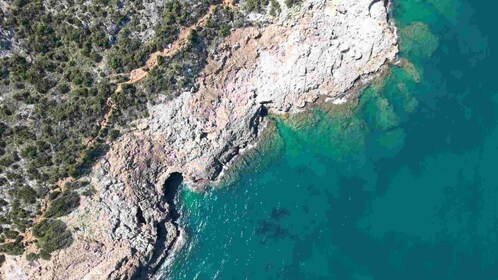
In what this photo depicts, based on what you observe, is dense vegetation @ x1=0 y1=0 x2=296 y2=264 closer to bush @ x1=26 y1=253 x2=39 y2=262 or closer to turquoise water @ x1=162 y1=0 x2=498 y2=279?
bush @ x1=26 y1=253 x2=39 y2=262

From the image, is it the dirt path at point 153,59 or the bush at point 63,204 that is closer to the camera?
the bush at point 63,204

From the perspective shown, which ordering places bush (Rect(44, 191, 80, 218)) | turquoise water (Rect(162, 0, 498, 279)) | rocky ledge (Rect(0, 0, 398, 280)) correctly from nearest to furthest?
bush (Rect(44, 191, 80, 218)) → rocky ledge (Rect(0, 0, 398, 280)) → turquoise water (Rect(162, 0, 498, 279))

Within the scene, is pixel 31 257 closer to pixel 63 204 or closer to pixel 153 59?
pixel 63 204

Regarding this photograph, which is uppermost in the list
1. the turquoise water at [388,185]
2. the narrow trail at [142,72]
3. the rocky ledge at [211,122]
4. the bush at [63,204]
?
the narrow trail at [142,72]

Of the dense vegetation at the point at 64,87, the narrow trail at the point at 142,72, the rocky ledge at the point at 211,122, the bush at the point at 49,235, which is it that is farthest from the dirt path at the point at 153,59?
the bush at the point at 49,235

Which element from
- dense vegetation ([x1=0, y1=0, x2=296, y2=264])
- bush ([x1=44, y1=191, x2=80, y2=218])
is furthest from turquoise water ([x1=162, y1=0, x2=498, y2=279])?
dense vegetation ([x1=0, y1=0, x2=296, y2=264])

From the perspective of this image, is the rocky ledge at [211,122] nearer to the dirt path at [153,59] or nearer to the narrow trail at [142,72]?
the narrow trail at [142,72]

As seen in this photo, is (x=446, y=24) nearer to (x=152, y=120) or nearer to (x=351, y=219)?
(x=351, y=219)

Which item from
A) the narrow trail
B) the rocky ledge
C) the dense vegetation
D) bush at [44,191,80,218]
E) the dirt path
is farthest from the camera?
the rocky ledge
